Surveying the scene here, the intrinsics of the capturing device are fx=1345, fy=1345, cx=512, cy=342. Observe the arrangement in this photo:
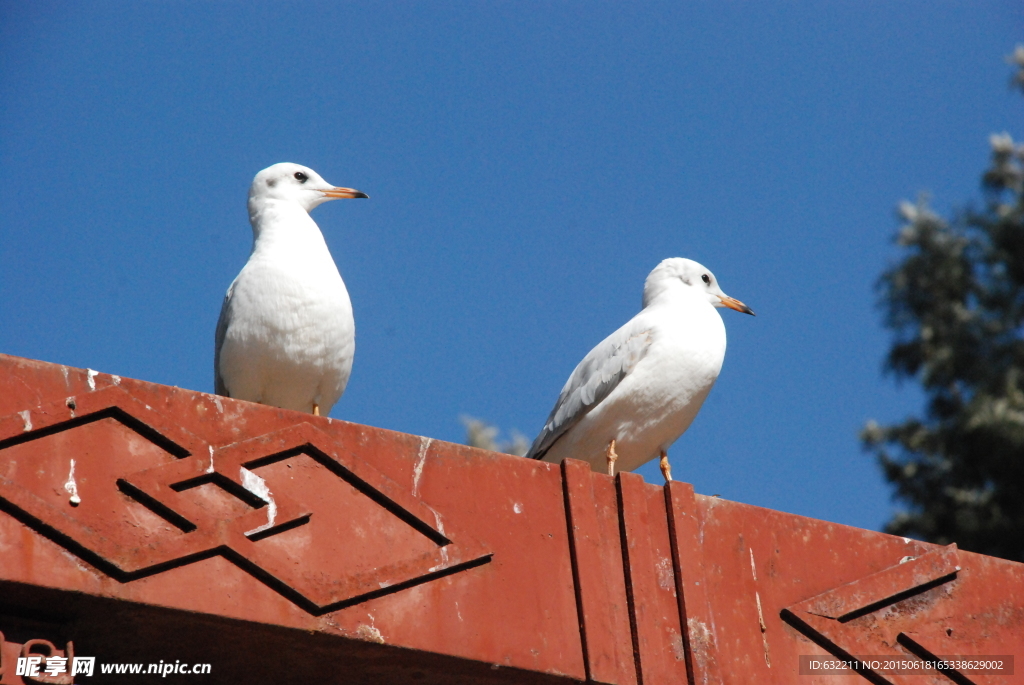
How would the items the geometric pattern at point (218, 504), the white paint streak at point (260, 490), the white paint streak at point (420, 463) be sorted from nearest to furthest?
the geometric pattern at point (218, 504), the white paint streak at point (260, 490), the white paint streak at point (420, 463)

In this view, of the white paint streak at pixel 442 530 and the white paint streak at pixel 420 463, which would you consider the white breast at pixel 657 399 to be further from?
the white paint streak at pixel 442 530

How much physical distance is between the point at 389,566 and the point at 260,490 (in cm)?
58

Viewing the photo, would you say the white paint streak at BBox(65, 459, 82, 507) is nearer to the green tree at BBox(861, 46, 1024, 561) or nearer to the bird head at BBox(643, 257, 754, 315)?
the bird head at BBox(643, 257, 754, 315)

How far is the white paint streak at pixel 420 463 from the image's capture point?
5.51 metres

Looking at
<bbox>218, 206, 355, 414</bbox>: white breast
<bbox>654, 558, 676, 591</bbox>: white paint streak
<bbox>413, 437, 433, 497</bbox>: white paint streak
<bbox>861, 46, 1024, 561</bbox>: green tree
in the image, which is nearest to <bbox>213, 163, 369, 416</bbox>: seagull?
<bbox>218, 206, 355, 414</bbox>: white breast

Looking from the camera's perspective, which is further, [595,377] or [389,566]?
[595,377]

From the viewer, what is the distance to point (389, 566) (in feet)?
17.2

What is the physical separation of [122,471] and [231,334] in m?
2.75

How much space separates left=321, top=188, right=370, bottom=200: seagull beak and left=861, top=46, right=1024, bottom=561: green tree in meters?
11.3

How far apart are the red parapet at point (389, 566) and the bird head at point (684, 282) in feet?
10.6

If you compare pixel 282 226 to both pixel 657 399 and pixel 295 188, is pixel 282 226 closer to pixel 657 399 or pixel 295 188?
pixel 295 188

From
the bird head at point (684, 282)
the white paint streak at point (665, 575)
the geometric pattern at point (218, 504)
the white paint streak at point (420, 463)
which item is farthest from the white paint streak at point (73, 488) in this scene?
the bird head at point (684, 282)

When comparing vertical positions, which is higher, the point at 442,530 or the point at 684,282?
the point at 684,282

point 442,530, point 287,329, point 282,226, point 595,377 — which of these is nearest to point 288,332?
point 287,329
